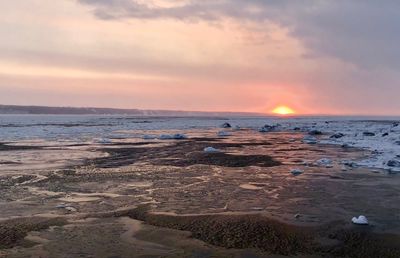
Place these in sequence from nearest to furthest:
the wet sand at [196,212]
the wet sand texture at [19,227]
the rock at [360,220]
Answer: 1. the wet sand at [196,212]
2. the wet sand texture at [19,227]
3. the rock at [360,220]

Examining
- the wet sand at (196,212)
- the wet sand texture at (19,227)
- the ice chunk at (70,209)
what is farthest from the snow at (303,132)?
the wet sand texture at (19,227)

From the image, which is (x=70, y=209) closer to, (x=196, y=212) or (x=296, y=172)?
(x=196, y=212)

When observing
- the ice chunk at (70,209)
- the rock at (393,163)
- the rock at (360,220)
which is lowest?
the ice chunk at (70,209)

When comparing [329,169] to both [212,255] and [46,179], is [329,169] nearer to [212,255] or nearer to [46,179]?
[46,179]

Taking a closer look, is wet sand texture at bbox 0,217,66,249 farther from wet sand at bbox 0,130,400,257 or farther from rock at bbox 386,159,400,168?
rock at bbox 386,159,400,168

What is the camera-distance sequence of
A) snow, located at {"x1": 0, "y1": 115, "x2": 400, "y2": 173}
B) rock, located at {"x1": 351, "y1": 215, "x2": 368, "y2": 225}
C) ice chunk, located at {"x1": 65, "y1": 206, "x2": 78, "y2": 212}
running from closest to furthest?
rock, located at {"x1": 351, "y1": 215, "x2": 368, "y2": 225}
ice chunk, located at {"x1": 65, "y1": 206, "x2": 78, "y2": 212}
snow, located at {"x1": 0, "y1": 115, "x2": 400, "y2": 173}

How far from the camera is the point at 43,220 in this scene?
8.55 meters

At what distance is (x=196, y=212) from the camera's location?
926cm

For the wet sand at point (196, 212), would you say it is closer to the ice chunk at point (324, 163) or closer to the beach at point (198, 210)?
the beach at point (198, 210)

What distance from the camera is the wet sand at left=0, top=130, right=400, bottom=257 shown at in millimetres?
7051

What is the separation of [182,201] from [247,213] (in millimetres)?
1767

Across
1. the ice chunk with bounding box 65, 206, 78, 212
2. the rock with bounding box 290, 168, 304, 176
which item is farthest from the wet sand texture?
the rock with bounding box 290, 168, 304, 176

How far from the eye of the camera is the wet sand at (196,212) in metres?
7.05

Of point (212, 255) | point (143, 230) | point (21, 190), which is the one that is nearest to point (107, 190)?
point (21, 190)
